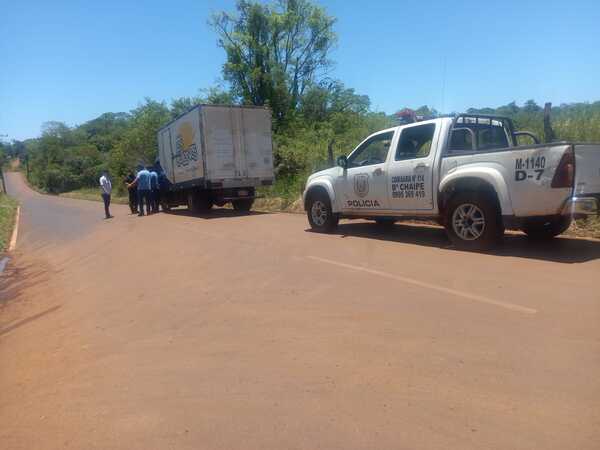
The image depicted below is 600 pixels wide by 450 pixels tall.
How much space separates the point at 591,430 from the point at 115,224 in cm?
1429

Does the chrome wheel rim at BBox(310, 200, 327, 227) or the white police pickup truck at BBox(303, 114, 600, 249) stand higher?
the white police pickup truck at BBox(303, 114, 600, 249)

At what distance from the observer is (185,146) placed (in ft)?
52.5

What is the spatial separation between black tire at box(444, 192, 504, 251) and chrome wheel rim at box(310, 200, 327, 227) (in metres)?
2.90

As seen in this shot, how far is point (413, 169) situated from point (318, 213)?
102 inches

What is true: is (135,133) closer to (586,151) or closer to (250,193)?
(250,193)

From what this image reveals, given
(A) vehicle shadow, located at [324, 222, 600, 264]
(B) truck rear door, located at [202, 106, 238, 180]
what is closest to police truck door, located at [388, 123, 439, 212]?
(A) vehicle shadow, located at [324, 222, 600, 264]

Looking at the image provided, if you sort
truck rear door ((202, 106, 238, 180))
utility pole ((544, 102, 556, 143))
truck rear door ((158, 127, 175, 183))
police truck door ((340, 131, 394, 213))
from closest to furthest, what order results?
utility pole ((544, 102, 556, 143)) → police truck door ((340, 131, 394, 213)) → truck rear door ((202, 106, 238, 180)) → truck rear door ((158, 127, 175, 183))

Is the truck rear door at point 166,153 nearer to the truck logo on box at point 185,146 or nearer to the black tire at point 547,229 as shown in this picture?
the truck logo on box at point 185,146

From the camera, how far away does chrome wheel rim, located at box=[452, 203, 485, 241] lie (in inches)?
255

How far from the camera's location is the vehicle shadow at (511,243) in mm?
6074

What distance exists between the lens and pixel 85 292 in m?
6.27

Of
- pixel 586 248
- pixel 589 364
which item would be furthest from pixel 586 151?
pixel 589 364

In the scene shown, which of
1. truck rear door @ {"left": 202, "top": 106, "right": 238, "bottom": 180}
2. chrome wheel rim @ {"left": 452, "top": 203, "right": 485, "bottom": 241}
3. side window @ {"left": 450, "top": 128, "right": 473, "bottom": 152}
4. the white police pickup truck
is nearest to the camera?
the white police pickup truck

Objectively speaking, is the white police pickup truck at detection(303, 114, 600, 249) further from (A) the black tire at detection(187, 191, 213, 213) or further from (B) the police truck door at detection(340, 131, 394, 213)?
(A) the black tire at detection(187, 191, 213, 213)
